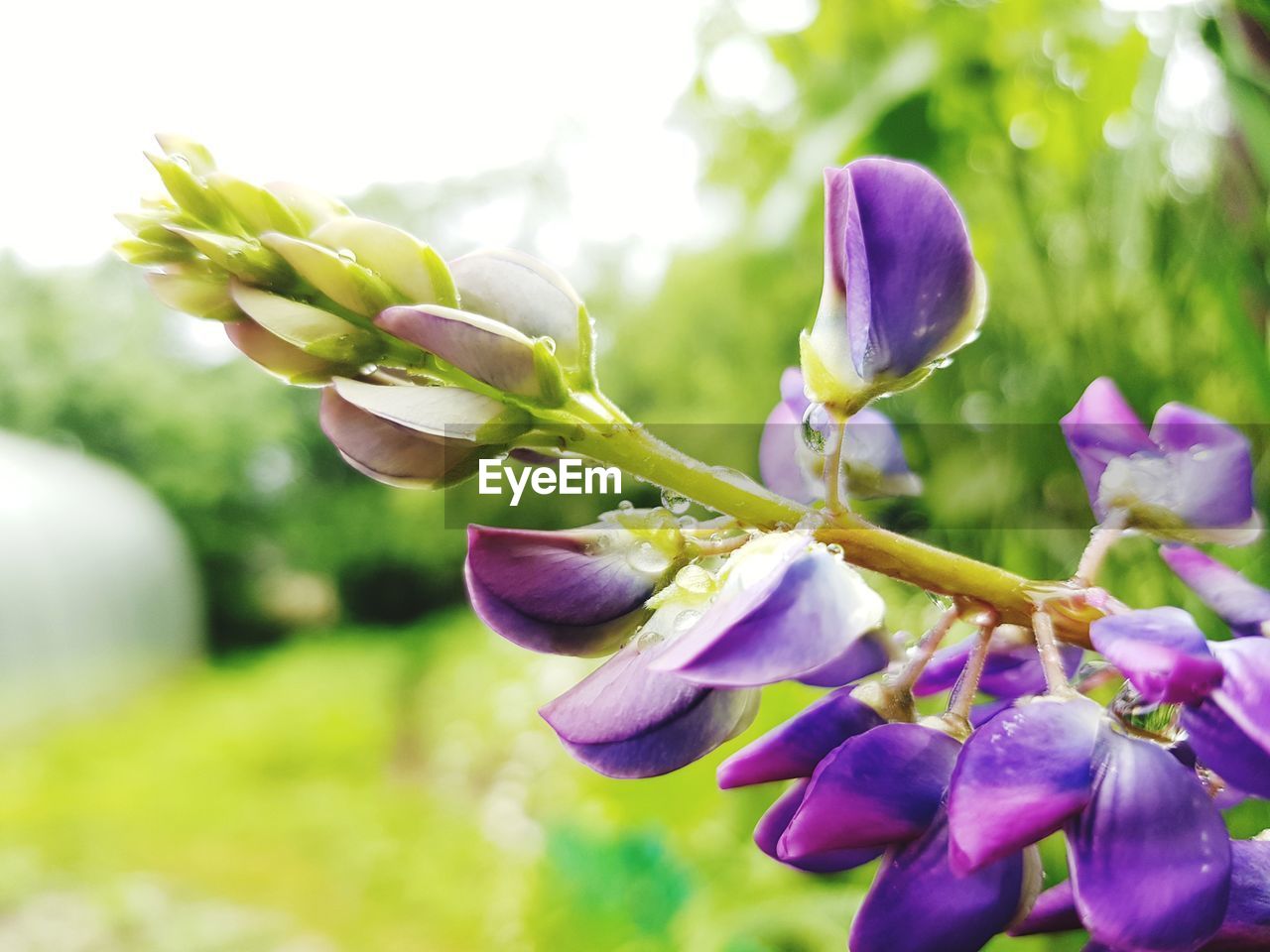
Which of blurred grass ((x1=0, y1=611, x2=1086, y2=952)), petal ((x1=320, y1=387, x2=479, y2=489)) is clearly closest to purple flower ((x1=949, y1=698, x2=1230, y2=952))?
petal ((x1=320, y1=387, x2=479, y2=489))

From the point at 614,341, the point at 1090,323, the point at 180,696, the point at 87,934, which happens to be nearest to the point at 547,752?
the point at 87,934

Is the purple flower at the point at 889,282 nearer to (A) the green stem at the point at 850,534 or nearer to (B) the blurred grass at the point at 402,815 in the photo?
(A) the green stem at the point at 850,534

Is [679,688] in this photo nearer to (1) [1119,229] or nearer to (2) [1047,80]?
(1) [1119,229]

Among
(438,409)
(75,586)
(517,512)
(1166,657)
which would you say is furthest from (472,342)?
(75,586)

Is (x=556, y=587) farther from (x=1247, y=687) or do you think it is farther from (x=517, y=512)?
(x=517, y=512)

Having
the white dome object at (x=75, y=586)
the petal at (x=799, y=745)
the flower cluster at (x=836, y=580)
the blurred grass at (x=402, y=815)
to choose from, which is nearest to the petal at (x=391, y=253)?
the flower cluster at (x=836, y=580)

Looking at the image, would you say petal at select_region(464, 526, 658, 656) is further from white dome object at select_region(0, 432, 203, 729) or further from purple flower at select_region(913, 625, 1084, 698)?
white dome object at select_region(0, 432, 203, 729)
